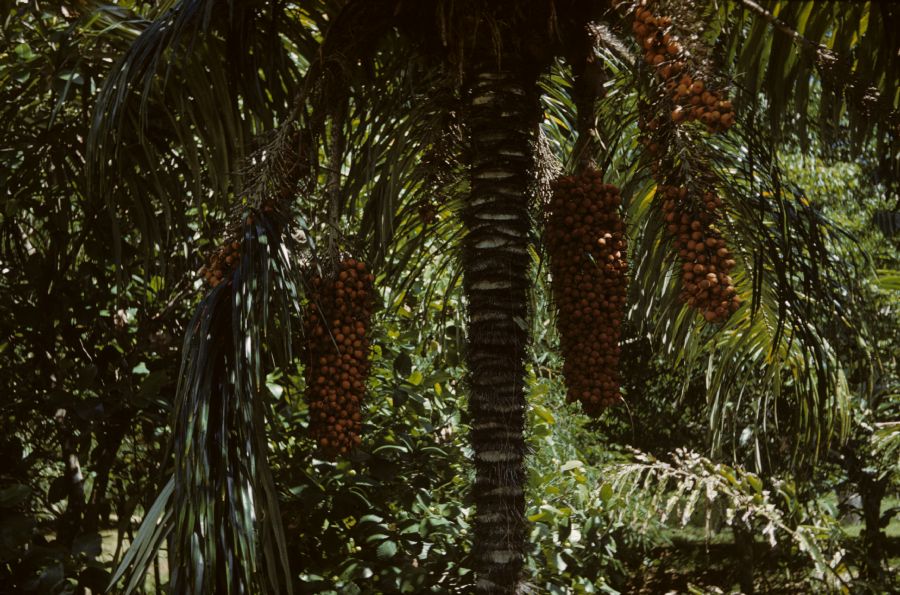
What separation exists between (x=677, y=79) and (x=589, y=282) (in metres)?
0.57

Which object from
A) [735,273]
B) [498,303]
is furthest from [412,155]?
[735,273]

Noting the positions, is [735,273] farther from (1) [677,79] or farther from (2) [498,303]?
(1) [677,79]

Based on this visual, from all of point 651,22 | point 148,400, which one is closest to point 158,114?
point 148,400

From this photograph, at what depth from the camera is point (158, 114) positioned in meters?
3.21

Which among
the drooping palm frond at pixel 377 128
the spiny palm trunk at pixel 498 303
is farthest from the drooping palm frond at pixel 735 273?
the drooping palm frond at pixel 377 128

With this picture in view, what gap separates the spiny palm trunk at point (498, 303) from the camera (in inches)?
94.0

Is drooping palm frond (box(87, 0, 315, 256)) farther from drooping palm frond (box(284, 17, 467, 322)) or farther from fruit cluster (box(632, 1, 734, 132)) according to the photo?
fruit cluster (box(632, 1, 734, 132))

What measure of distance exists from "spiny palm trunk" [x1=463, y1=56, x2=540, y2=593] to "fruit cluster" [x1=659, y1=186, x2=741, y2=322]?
572 mm

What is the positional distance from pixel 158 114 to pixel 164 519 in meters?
1.81

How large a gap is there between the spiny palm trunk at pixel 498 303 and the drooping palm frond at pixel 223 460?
2.03 ft

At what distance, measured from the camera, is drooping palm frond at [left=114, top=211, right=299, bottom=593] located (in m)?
1.83

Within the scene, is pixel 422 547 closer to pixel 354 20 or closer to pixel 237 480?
pixel 237 480

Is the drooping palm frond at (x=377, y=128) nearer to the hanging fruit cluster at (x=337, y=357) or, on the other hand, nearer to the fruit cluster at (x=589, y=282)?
the hanging fruit cluster at (x=337, y=357)

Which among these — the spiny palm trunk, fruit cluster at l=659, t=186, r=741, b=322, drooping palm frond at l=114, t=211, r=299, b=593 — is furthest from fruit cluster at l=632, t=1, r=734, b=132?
drooping palm frond at l=114, t=211, r=299, b=593
